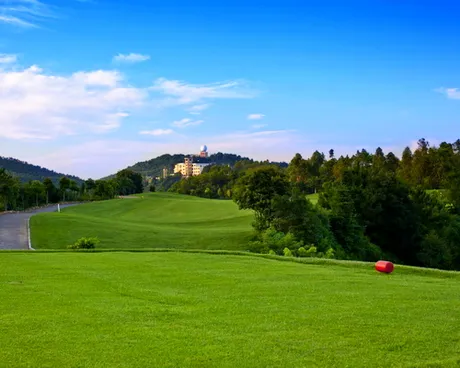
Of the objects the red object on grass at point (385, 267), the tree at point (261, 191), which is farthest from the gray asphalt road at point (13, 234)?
the red object on grass at point (385, 267)

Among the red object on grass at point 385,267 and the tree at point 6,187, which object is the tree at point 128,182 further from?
the red object on grass at point 385,267

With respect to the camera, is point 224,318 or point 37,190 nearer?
point 224,318

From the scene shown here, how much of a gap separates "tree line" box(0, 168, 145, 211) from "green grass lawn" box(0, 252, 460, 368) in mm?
45847

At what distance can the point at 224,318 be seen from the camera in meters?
6.52

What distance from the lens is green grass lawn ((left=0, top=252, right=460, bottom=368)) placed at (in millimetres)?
5055

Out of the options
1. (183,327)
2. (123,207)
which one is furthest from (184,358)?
(123,207)

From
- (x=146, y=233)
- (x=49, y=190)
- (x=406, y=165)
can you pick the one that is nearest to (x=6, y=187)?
(x=49, y=190)

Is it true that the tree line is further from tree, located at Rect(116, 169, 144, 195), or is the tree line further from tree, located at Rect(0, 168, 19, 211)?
tree, located at Rect(116, 169, 144, 195)

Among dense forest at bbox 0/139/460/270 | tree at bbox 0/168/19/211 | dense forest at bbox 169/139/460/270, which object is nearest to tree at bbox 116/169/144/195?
dense forest at bbox 0/139/460/270

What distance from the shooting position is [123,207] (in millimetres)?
63000

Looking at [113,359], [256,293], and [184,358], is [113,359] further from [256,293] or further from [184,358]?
[256,293]

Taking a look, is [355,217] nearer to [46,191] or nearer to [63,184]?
[46,191]

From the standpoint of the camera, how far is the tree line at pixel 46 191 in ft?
172

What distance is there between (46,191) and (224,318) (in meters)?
68.5
